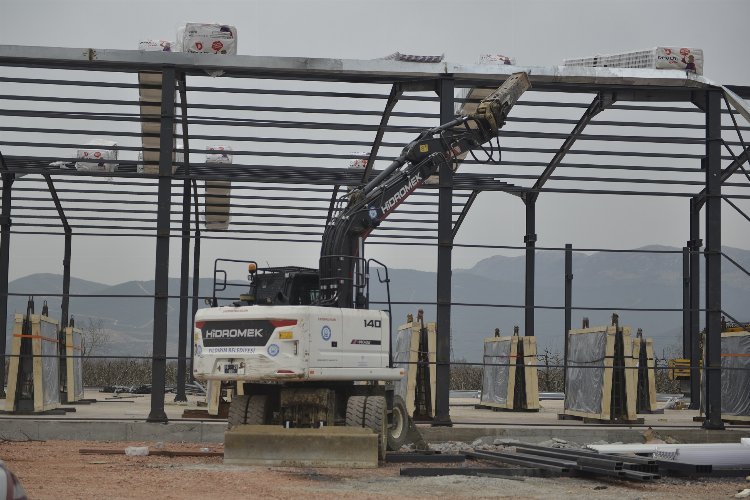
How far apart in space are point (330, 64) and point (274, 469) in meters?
7.87

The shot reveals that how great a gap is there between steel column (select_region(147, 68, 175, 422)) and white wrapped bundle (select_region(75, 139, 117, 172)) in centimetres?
573

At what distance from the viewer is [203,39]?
67.3 feet

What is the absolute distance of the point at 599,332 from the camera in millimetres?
23047

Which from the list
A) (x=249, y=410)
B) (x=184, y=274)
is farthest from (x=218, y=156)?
(x=249, y=410)

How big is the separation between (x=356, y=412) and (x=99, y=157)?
12.4 meters

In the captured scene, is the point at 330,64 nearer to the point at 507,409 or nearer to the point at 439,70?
the point at 439,70

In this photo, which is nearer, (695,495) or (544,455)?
(695,495)

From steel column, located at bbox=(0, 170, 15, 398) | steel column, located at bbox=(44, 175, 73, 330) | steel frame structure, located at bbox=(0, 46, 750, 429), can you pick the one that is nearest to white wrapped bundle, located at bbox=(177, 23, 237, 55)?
steel frame structure, located at bbox=(0, 46, 750, 429)

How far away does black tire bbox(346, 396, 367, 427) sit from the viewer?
16.5 metres

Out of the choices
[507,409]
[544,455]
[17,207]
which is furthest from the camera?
[17,207]

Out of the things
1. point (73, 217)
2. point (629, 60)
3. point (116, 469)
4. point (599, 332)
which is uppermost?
point (629, 60)

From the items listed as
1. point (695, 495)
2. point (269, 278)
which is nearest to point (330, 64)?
point (269, 278)

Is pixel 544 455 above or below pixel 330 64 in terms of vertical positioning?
below

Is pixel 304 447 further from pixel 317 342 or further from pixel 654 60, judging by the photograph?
pixel 654 60
